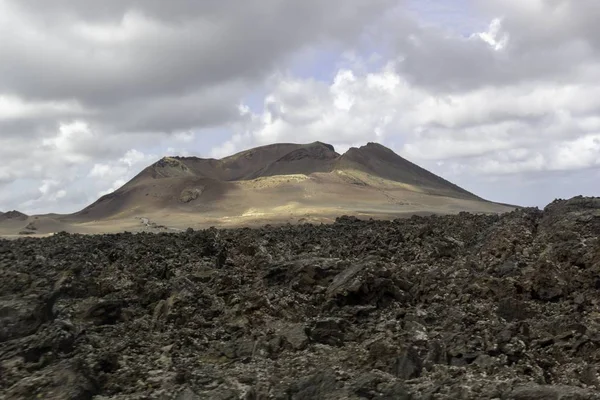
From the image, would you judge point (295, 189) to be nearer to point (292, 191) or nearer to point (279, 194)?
point (292, 191)

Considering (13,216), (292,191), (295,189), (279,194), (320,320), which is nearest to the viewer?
(320,320)

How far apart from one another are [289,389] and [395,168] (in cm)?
8900

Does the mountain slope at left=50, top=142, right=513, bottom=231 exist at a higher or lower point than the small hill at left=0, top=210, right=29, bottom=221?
higher

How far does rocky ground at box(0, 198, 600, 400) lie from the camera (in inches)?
255

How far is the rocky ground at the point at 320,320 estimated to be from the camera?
6484 millimetres

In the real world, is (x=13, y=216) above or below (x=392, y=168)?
below

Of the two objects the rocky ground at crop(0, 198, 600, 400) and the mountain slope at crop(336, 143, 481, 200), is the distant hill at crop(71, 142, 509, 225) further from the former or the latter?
the rocky ground at crop(0, 198, 600, 400)

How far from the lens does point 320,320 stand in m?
8.59

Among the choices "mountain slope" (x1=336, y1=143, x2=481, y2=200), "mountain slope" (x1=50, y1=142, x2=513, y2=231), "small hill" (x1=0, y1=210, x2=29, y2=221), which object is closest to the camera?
"mountain slope" (x1=50, y1=142, x2=513, y2=231)

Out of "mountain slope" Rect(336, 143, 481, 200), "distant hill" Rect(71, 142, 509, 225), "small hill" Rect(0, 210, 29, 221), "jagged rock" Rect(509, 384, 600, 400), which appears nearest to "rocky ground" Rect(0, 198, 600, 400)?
"jagged rock" Rect(509, 384, 600, 400)

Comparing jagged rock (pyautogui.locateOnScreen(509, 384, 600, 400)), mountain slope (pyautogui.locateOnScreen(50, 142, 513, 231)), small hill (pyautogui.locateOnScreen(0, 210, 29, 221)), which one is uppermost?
mountain slope (pyautogui.locateOnScreen(50, 142, 513, 231))

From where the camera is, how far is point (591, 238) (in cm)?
1077

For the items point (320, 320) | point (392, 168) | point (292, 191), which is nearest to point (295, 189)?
point (292, 191)

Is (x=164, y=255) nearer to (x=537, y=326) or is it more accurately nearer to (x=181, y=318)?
(x=181, y=318)
